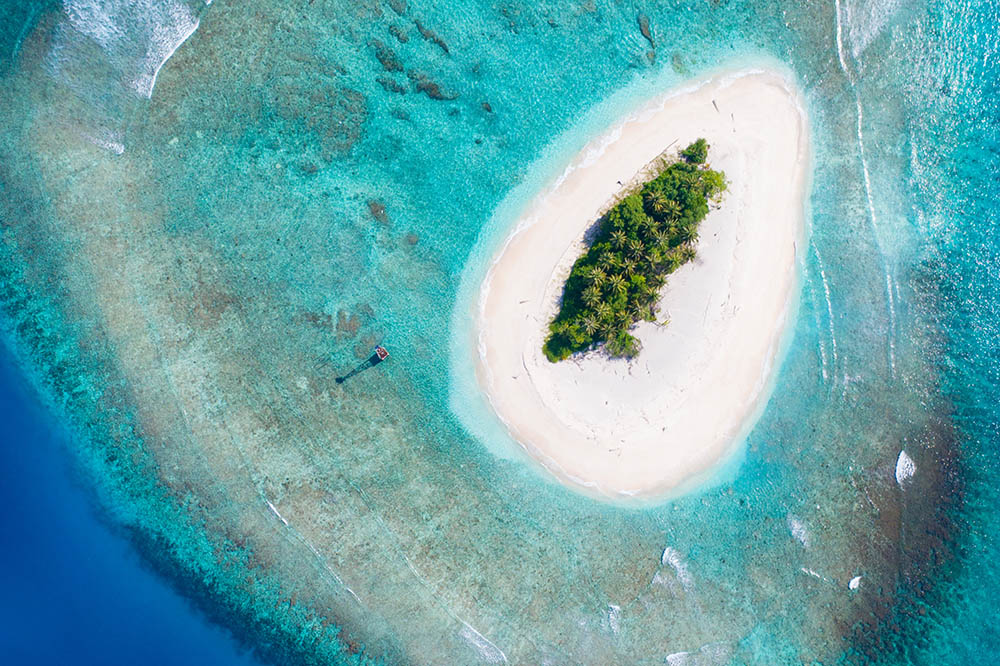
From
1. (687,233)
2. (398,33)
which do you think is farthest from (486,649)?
(398,33)

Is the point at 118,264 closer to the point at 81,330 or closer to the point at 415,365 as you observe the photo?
the point at 81,330

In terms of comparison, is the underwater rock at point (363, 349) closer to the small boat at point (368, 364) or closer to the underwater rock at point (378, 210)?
the small boat at point (368, 364)

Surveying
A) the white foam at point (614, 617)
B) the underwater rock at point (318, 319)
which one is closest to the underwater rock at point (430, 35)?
the underwater rock at point (318, 319)

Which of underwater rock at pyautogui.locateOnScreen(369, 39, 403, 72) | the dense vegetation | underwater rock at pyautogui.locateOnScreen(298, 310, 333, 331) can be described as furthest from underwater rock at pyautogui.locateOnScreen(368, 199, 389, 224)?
the dense vegetation

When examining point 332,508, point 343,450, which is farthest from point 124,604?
Answer: point 343,450

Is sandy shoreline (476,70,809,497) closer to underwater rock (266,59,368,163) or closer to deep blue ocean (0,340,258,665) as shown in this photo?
underwater rock (266,59,368,163)

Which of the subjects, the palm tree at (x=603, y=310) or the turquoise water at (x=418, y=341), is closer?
the palm tree at (x=603, y=310)
